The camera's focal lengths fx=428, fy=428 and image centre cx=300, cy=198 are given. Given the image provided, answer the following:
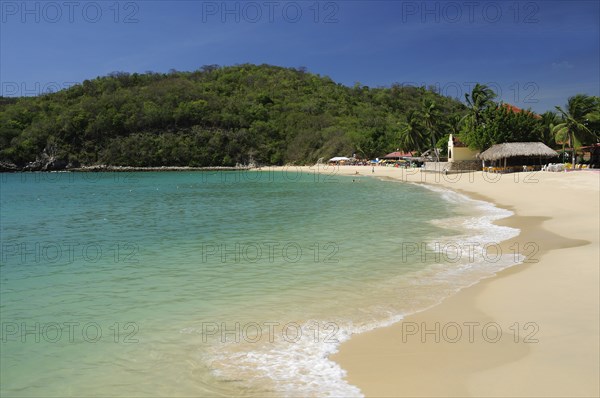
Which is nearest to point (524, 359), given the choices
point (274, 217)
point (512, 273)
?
point (512, 273)

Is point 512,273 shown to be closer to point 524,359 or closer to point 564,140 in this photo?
point 524,359

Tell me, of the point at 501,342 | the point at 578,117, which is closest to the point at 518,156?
the point at 578,117

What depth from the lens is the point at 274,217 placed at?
736 inches

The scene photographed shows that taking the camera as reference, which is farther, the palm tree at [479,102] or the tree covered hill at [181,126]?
the tree covered hill at [181,126]

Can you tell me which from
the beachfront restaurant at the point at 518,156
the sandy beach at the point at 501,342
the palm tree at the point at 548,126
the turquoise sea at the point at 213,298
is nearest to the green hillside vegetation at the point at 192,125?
the palm tree at the point at 548,126

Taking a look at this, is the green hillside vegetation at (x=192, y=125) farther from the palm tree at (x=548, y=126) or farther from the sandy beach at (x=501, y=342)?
the sandy beach at (x=501, y=342)

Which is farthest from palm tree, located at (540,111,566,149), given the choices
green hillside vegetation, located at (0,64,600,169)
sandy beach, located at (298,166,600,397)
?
sandy beach, located at (298,166,600,397)

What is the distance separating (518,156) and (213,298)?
39991mm

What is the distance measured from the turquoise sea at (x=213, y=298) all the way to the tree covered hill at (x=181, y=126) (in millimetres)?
76093

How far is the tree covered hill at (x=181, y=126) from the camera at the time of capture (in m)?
100

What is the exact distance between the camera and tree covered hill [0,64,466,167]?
100 metres

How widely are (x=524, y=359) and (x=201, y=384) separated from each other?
3478 millimetres

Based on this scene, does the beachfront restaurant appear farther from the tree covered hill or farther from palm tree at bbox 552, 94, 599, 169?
the tree covered hill

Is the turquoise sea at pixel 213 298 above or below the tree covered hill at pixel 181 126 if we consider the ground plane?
below
